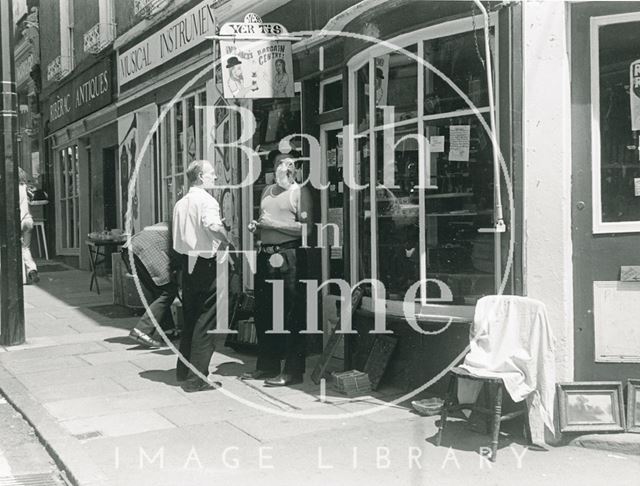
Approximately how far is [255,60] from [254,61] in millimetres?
23

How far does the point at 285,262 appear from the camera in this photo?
22.5 feet

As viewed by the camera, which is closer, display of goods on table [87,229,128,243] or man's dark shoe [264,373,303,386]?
man's dark shoe [264,373,303,386]

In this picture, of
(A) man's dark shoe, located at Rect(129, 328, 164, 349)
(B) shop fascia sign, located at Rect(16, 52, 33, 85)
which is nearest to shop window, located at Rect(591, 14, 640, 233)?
(A) man's dark shoe, located at Rect(129, 328, 164, 349)

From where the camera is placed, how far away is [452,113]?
6090 millimetres

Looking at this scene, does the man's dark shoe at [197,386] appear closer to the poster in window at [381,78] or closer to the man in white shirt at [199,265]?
the man in white shirt at [199,265]

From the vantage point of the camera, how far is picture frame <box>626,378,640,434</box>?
208 inches

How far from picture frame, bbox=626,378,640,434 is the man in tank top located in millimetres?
2728

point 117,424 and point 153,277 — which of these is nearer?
point 117,424

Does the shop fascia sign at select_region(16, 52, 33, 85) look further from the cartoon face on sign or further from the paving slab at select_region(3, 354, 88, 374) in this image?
the cartoon face on sign

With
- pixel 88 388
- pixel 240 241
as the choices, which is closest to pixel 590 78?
pixel 88 388

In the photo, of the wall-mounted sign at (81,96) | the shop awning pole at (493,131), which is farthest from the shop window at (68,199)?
the shop awning pole at (493,131)

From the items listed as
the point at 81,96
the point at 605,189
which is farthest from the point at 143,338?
the point at 81,96

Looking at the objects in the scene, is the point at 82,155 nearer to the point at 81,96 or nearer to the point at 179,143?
the point at 81,96

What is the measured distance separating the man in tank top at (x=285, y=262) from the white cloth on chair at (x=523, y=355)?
1.98 m
